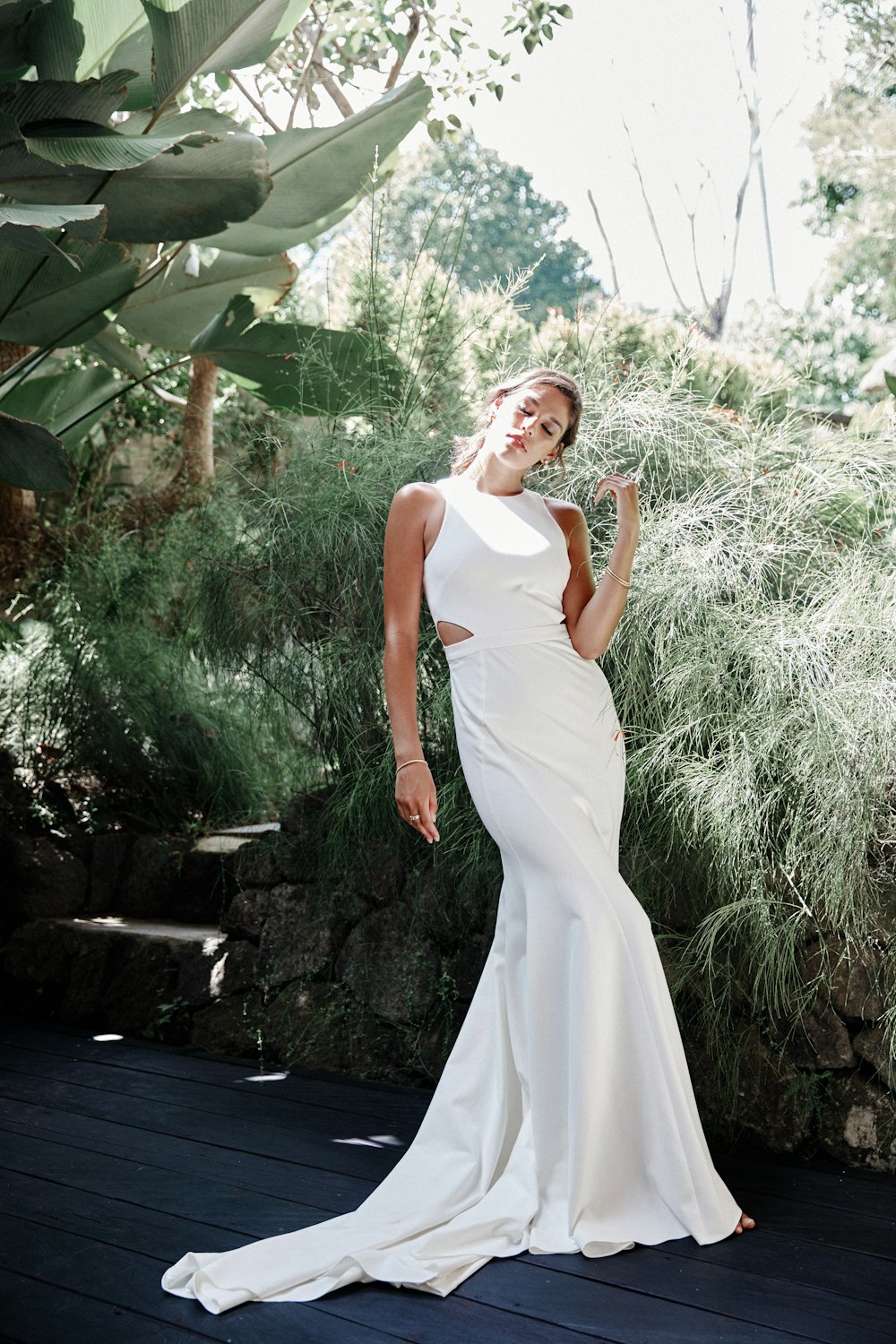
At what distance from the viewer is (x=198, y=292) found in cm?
504

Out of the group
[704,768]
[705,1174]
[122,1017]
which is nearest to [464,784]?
[704,768]

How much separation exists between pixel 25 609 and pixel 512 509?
3.03 metres

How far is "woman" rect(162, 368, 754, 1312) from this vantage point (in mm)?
2363

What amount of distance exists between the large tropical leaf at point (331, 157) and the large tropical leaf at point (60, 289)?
610mm

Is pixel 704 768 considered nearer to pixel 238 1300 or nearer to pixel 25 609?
pixel 238 1300

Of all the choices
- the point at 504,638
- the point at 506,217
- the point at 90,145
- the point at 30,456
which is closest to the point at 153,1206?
the point at 504,638

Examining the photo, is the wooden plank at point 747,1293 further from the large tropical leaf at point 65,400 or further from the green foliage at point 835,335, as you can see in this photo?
the green foliage at point 835,335

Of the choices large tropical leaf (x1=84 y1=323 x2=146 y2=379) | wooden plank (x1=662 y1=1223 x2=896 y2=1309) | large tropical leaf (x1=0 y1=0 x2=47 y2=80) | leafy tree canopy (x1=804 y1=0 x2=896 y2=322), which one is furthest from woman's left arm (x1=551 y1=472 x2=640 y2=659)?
leafy tree canopy (x1=804 y1=0 x2=896 y2=322)

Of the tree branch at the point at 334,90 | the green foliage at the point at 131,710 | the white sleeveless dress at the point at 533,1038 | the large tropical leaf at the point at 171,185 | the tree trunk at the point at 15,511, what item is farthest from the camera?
the tree branch at the point at 334,90

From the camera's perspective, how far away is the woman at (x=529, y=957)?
2363mm

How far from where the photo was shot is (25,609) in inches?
201

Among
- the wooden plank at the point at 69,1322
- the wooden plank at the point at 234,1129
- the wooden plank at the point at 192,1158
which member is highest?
the wooden plank at the point at 69,1322

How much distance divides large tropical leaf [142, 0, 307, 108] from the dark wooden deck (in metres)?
3.05

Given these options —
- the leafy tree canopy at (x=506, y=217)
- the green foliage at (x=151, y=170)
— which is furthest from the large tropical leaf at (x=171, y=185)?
the leafy tree canopy at (x=506, y=217)
